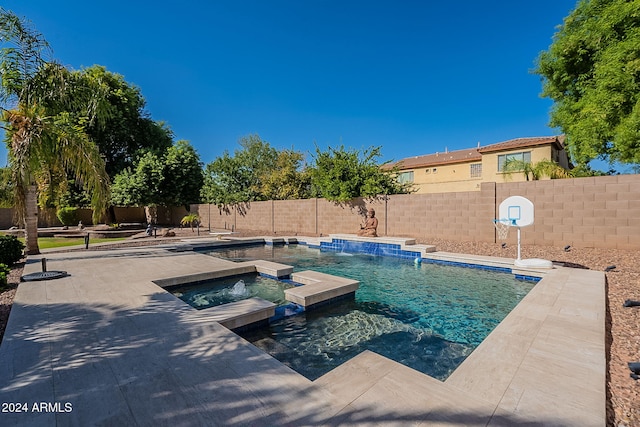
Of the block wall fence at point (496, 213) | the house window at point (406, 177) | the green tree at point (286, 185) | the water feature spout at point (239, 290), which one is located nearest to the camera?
the water feature spout at point (239, 290)

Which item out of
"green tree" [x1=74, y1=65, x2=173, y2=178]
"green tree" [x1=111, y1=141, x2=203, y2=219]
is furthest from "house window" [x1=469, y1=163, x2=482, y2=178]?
"green tree" [x1=74, y1=65, x2=173, y2=178]

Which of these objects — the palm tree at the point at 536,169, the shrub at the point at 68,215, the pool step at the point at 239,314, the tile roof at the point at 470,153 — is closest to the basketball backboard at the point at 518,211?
the pool step at the point at 239,314

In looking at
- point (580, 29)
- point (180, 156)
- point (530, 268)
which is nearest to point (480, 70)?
point (580, 29)

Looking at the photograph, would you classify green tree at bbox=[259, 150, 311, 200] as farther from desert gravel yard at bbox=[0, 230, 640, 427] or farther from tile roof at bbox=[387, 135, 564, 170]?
desert gravel yard at bbox=[0, 230, 640, 427]

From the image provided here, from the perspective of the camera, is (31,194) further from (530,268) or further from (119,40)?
(530,268)

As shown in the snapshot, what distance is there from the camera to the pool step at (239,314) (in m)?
3.85

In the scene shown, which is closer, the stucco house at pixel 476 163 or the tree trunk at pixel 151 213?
the stucco house at pixel 476 163

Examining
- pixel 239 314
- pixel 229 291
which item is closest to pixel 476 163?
pixel 229 291

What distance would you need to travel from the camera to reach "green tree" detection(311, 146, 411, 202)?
46.3 feet

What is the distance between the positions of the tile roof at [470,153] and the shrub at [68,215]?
1057 inches

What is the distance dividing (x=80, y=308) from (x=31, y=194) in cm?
699

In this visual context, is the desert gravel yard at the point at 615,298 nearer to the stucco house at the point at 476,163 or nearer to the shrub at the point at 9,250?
the shrub at the point at 9,250

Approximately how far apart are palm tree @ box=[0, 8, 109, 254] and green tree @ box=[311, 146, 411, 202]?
377 inches

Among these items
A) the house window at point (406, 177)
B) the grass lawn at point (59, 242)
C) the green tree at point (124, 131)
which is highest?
the green tree at point (124, 131)
